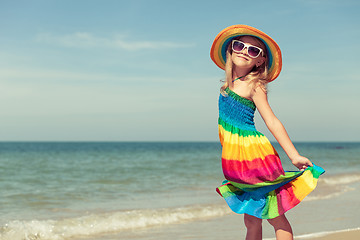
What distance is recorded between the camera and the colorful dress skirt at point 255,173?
8.82 ft

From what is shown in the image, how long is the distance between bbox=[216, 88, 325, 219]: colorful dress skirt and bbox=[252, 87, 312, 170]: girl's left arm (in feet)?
0.23

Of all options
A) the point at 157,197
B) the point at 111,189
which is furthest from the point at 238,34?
the point at 111,189

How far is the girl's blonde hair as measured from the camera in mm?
2877

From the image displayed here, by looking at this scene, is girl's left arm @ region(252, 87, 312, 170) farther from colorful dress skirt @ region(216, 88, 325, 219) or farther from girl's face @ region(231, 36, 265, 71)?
girl's face @ region(231, 36, 265, 71)

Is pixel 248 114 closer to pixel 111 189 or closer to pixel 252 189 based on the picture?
pixel 252 189

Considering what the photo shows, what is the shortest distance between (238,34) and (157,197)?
6332mm

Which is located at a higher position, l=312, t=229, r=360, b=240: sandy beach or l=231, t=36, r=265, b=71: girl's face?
l=231, t=36, r=265, b=71: girl's face

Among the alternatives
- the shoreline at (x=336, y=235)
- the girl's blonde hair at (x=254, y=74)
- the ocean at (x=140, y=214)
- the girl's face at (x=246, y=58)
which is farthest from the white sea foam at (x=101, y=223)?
the girl's face at (x=246, y=58)

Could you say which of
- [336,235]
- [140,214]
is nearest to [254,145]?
[336,235]

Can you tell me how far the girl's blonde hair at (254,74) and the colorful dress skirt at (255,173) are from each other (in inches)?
5.4

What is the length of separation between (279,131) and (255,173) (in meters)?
0.30

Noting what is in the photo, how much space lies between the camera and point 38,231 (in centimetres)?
570

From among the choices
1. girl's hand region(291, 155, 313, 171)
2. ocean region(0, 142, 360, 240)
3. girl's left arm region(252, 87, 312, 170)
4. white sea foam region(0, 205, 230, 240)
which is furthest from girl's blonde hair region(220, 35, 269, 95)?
white sea foam region(0, 205, 230, 240)

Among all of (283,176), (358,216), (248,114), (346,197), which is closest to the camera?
(283,176)
